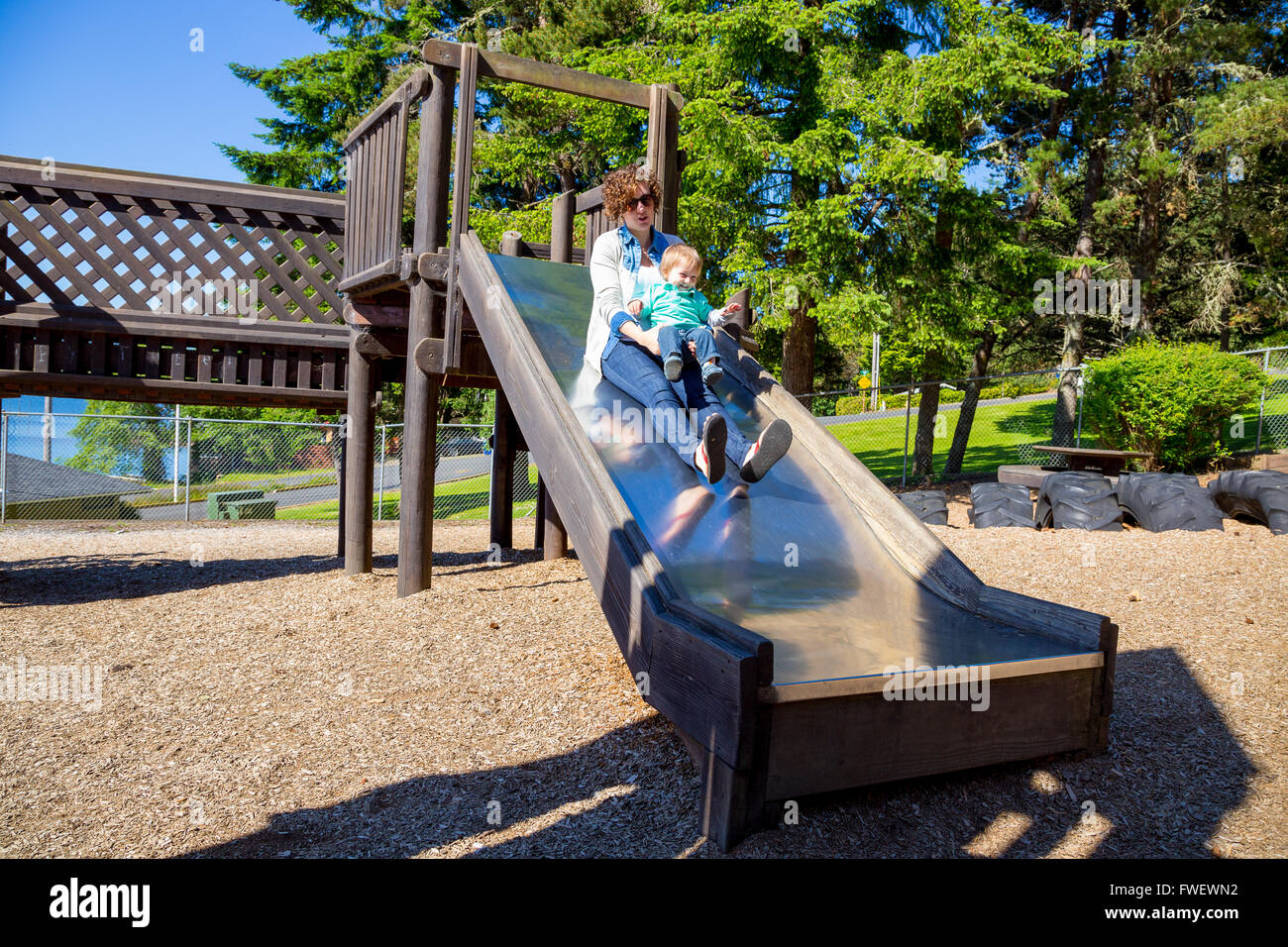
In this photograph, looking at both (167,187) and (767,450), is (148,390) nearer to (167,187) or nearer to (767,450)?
(167,187)

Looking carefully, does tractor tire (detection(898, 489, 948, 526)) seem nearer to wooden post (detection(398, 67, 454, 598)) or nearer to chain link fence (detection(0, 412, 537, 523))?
wooden post (detection(398, 67, 454, 598))

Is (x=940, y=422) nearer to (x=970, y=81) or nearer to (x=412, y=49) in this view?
(x=970, y=81)

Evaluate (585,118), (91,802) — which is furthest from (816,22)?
(91,802)

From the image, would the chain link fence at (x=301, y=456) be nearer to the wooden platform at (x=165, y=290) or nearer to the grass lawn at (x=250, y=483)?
the grass lawn at (x=250, y=483)

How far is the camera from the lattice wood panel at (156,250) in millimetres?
7266

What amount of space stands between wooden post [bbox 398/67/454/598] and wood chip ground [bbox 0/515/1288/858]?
1.25 ft

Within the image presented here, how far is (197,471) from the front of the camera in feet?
78.2

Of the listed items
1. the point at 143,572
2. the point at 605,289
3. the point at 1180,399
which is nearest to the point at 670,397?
the point at 605,289

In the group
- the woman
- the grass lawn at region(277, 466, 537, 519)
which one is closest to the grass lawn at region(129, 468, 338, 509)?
the grass lawn at region(277, 466, 537, 519)

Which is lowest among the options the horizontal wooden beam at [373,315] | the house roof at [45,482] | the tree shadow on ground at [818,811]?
the house roof at [45,482]

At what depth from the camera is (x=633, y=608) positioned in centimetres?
338

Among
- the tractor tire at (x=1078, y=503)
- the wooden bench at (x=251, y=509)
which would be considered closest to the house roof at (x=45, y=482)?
the wooden bench at (x=251, y=509)

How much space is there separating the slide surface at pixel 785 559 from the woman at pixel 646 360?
0.35 feet
